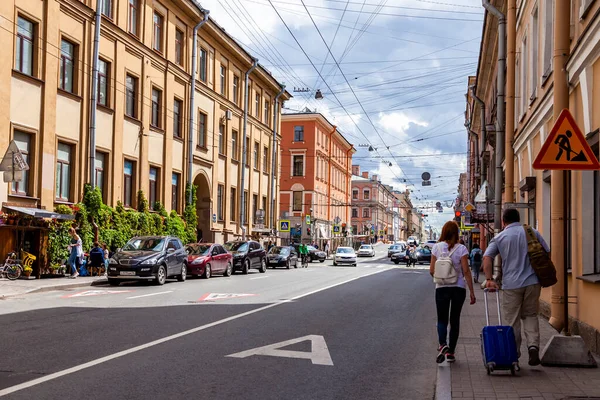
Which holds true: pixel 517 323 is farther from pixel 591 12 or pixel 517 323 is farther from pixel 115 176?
pixel 115 176

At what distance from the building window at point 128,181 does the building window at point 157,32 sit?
244 inches

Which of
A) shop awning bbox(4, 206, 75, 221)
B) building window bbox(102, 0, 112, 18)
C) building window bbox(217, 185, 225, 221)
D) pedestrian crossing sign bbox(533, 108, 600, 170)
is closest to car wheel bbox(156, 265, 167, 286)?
shop awning bbox(4, 206, 75, 221)

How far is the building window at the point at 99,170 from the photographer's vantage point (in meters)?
27.7

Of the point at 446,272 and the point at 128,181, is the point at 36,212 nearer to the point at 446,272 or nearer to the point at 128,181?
the point at 128,181

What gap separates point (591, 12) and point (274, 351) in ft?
20.4

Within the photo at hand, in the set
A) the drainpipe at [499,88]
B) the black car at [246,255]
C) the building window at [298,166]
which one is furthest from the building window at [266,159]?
the drainpipe at [499,88]

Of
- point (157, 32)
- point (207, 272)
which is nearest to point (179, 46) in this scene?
point (157, 32)

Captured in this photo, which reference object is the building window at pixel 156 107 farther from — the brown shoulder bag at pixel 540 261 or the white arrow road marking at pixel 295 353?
the brown shoulder bag at pixel 540 261

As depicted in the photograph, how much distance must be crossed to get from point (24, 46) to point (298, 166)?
50.8 metres

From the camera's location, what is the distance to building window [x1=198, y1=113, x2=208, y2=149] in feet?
125

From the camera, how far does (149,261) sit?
21.7m

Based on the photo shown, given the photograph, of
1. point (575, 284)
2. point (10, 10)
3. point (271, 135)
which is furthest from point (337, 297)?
point (271, 135)

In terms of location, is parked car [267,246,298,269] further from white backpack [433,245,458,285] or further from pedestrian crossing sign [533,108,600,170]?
pedestrian crossing sign [533,108,600,170]

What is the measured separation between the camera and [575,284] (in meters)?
10.4
